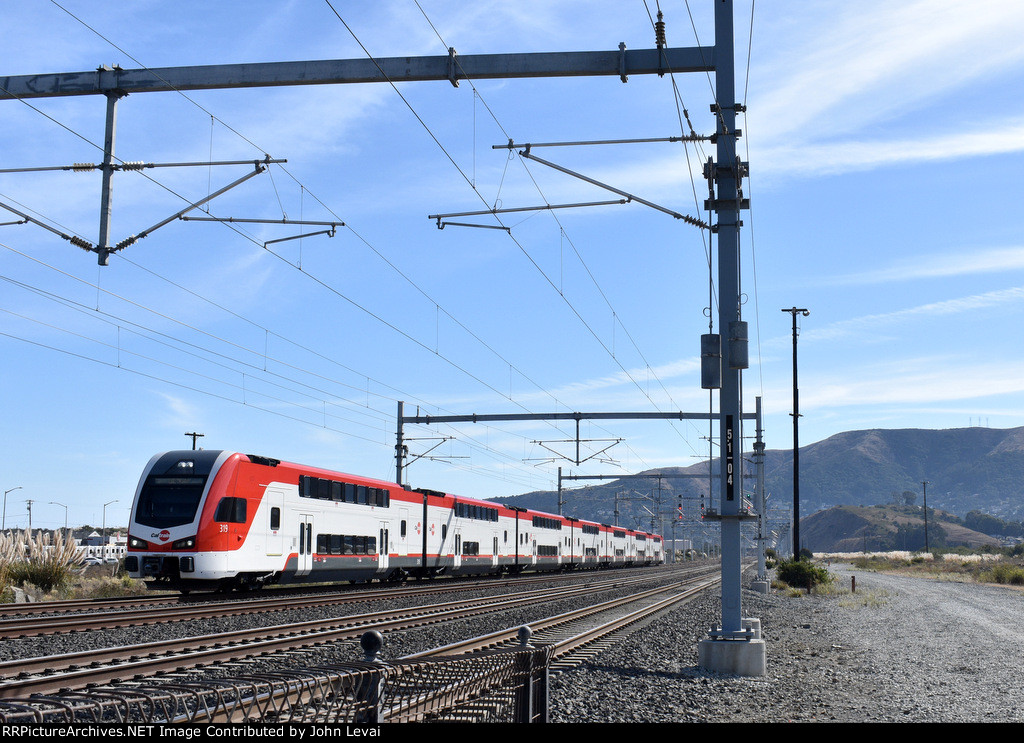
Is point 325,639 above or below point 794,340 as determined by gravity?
below

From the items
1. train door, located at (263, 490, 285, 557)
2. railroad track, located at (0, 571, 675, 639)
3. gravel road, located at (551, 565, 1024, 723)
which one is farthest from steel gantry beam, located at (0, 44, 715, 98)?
train door, located at (263, 490, 285, 557)

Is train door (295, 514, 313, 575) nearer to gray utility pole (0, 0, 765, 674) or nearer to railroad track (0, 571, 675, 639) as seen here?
railroad track (0, 571, 675, 639)

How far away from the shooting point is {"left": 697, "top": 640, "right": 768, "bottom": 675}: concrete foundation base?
508 inches

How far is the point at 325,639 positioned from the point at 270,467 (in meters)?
9.83

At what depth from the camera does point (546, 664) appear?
671 cm

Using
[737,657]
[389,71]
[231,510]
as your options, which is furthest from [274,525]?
[737,657]

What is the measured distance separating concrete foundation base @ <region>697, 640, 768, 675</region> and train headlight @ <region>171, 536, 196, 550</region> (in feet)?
43.7

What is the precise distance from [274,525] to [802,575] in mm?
26455

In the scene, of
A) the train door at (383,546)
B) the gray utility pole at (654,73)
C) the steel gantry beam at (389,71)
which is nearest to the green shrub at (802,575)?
the train door at (383,546)
